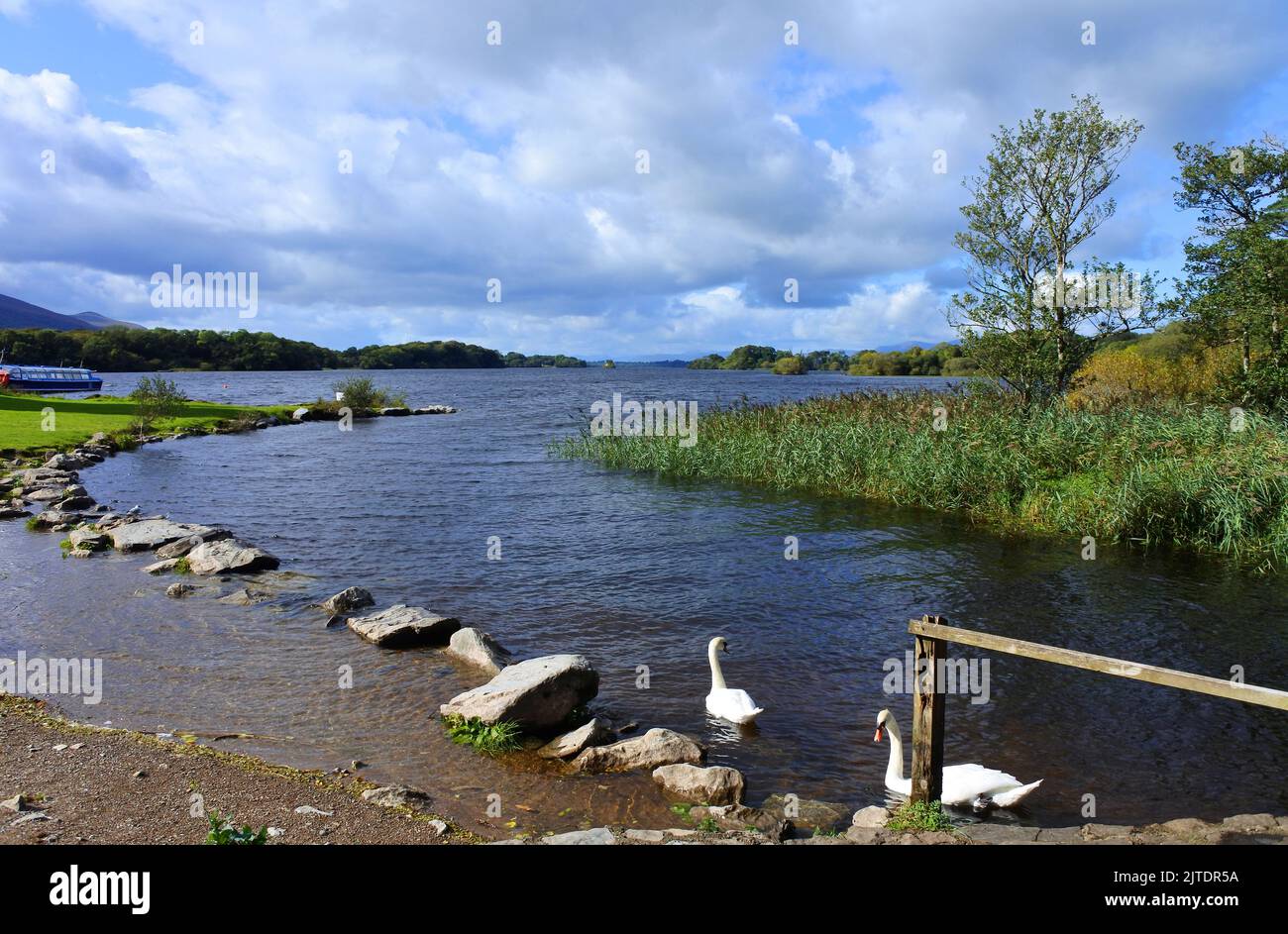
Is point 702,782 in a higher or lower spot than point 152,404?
lower

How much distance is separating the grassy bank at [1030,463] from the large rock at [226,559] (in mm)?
16494

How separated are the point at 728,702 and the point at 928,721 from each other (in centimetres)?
336

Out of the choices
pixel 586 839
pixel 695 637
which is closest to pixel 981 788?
pixel 586 839

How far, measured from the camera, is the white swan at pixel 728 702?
9.92 m

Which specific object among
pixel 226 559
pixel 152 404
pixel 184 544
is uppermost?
pixel 152 404

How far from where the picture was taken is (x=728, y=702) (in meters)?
10.2

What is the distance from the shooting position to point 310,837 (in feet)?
21.5

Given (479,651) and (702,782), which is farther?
(479,651)

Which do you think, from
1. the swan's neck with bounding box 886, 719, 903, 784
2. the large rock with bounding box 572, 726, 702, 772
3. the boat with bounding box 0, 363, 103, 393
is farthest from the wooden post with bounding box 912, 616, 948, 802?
the boat with bounding box 0, 363, 103, 393

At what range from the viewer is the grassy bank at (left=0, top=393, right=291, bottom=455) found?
34.3 meters

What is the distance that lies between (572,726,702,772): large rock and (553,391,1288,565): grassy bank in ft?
49.3

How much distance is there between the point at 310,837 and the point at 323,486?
83.0 ft

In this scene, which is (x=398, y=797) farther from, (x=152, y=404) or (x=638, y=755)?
(x=152, y=404)
